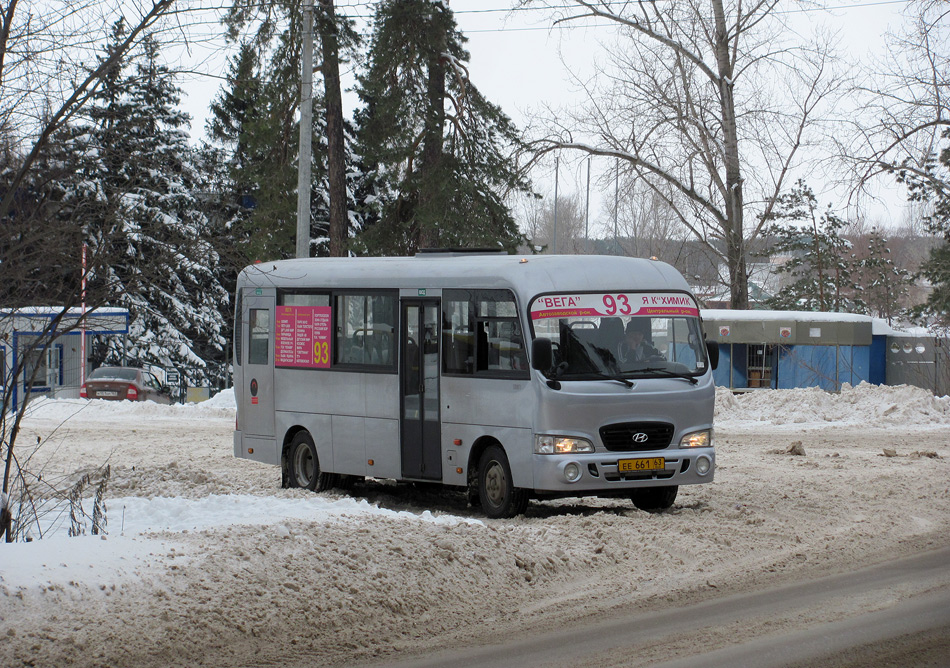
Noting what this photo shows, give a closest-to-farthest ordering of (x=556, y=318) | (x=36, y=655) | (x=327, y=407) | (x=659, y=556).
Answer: (x=36, y=655)
(x=659, y=556)
(x=556, y=318)
(x=327, y=407)

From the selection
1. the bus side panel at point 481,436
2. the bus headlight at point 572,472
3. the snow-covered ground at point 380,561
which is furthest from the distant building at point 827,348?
the bus headlight at point 572,472

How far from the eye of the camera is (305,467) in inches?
619

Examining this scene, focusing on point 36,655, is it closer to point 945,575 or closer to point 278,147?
point 945,575

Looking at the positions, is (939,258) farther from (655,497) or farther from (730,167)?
(655,497)

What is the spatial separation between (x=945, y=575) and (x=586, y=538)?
296 centimetres

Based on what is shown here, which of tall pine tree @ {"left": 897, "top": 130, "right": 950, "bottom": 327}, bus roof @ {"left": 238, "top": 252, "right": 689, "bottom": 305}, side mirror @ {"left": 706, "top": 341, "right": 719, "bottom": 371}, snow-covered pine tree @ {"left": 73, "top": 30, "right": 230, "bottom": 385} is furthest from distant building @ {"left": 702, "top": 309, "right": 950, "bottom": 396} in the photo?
snow-covered pine tree @ {"left": 73, "top": 30, "right": 230, "bottom": 385}

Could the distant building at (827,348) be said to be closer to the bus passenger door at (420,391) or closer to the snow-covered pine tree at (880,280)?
the snow-covered pine tree at (880,280)

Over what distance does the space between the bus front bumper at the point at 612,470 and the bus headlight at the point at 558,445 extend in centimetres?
6

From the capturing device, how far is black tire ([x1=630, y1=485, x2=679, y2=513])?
13.1m

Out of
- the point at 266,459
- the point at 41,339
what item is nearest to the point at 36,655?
the point at 41,339

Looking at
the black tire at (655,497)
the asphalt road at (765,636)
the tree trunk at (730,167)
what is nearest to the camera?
the asphalt road at (765,636)

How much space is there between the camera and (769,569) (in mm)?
9758

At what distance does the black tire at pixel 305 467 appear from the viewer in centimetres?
1536

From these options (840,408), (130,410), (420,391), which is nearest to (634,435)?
(420,391)
